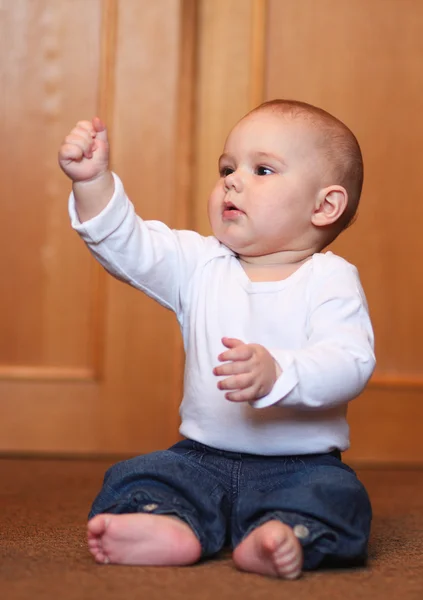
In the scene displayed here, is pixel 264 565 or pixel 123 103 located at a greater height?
pixel 123 103

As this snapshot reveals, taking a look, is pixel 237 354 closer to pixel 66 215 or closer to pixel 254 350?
pixel 254 350

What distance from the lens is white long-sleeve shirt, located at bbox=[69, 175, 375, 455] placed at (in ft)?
3.10

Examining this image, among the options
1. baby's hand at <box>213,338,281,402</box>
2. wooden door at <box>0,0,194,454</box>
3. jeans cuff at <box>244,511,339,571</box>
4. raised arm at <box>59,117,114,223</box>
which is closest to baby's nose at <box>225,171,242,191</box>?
raised arm at <box>59,117,114,223</box>

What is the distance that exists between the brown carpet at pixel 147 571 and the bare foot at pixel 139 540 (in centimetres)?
1

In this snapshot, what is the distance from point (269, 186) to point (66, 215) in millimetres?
758

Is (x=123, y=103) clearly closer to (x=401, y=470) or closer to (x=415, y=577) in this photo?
(x=401, y=470)

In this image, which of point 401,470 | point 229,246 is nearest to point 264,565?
point 229,246

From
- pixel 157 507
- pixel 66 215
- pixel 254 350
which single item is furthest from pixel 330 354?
pixel 66 215

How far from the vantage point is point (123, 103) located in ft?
5.57

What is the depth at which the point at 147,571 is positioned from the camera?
816 millimetres

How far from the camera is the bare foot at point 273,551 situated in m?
0.80

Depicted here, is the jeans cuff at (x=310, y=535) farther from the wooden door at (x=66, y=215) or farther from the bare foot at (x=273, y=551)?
the wooden door at (x=66, y=215)

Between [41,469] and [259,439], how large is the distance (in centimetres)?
68

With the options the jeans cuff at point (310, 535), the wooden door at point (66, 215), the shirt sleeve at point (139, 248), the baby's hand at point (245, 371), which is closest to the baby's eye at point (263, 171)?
the shirt sleeve at point (139, 248)
